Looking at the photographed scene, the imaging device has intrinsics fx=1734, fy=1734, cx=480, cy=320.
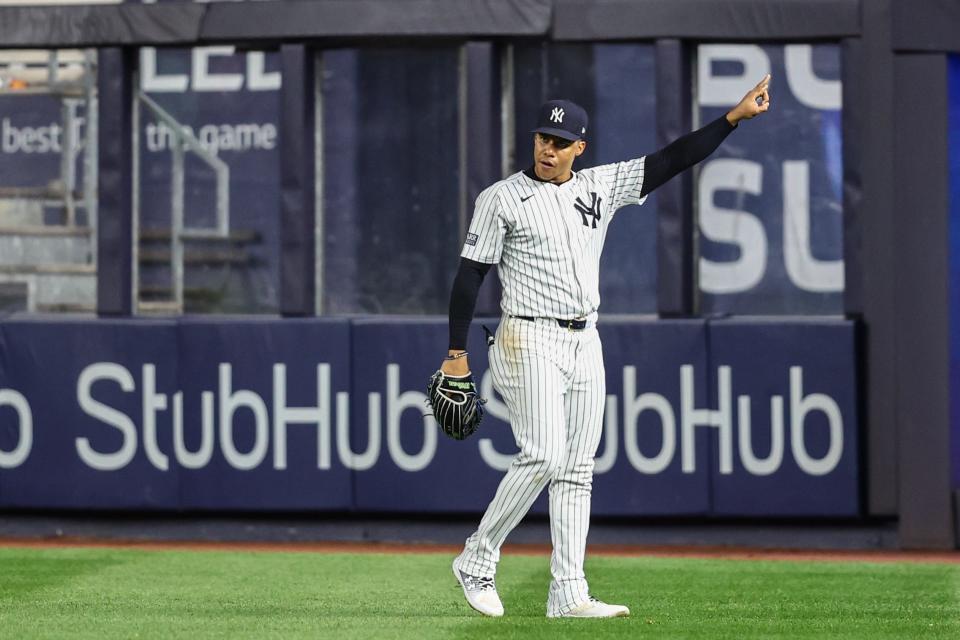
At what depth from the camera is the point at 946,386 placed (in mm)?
10000

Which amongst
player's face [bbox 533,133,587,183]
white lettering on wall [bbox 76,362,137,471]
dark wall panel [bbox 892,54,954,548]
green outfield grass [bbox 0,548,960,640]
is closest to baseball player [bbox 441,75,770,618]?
player's face [bbox 533,133,587,183]

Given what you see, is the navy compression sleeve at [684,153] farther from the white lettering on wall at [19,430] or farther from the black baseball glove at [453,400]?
the white lettering on wall at [19,430]

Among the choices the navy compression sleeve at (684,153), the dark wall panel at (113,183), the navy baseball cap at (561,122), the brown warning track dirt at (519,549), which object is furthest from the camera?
the dark wall panel at (113,183)

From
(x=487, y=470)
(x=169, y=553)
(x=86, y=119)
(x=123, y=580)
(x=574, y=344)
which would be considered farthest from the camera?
(x=86, y=119)

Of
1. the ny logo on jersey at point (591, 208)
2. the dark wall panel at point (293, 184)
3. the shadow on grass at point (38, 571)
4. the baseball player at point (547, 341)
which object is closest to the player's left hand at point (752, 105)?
the baseball player at point (547, 341)

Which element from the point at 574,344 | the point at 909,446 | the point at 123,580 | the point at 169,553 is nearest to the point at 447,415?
the point at 574,344

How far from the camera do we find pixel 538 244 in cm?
645

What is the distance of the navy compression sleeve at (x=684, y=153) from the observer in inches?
259

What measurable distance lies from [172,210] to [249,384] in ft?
4.46

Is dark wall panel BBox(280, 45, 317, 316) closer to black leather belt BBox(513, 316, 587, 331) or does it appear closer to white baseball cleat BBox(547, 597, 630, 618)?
black leather belt BBox(513, 316, 587, 331)

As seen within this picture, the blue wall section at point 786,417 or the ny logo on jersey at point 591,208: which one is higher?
the ny logo on jersey at point 591,208

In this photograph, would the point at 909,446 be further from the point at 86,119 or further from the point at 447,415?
the point at 86,119

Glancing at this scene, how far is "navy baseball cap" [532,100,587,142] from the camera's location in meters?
6.36

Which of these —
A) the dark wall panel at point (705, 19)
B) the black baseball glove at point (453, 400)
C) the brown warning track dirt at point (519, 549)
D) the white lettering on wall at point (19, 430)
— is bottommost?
the brown warning track dirt at point (519, 549)
